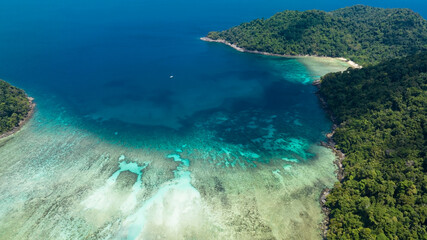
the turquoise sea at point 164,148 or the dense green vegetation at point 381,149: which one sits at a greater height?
the dense green vegetation at point 381,149

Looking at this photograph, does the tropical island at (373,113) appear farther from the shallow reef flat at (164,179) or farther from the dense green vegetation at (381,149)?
the shallow reef flat at (164,179)

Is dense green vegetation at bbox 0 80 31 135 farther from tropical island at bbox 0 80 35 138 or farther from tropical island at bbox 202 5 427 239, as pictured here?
tropical island at bbox 202 5 427 239

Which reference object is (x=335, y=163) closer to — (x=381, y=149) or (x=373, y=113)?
(x=381, y=149)

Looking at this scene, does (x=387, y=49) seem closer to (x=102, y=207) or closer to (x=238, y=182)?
(x=238, y=182)

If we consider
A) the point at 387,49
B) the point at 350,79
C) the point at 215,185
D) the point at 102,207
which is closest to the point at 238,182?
the point at 215,185

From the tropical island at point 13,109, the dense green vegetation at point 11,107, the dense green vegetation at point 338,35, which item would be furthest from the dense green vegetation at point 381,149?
the dense green vegetation at point 11,107

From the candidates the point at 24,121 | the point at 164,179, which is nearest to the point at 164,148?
the point at 164,179
